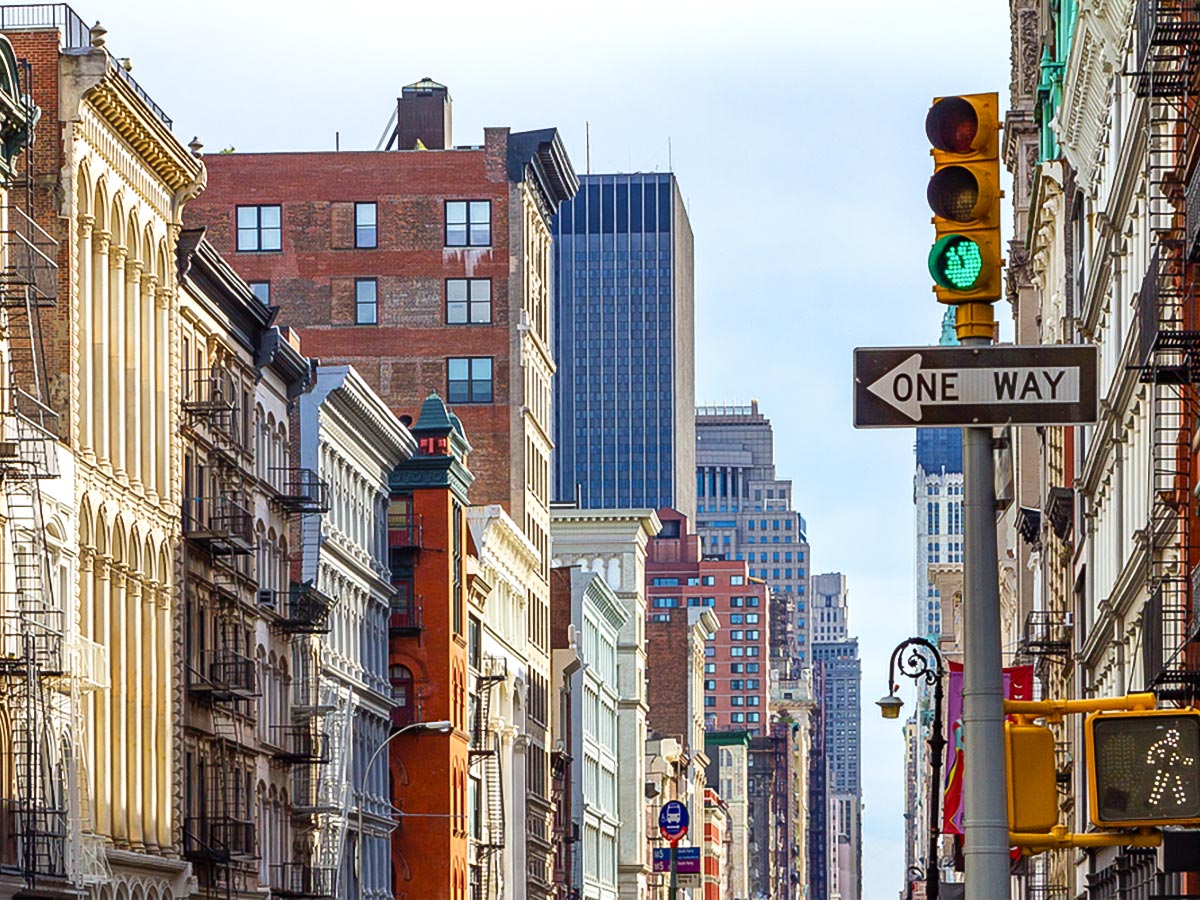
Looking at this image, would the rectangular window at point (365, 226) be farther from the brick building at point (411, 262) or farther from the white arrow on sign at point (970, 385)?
the white arrow on sign at point (970, 385)

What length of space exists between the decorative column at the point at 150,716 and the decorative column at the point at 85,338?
5857 millimetres

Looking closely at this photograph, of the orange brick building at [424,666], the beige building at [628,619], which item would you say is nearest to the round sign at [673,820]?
the beige building at [628,619]

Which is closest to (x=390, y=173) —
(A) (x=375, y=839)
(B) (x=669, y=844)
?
(A) (x=375, y=839)

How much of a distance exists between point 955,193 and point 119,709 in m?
51.7

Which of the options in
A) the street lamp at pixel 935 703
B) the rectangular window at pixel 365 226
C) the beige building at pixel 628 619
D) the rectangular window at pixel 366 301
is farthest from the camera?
the beige building at pixel 628 619

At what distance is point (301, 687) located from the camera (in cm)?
8306

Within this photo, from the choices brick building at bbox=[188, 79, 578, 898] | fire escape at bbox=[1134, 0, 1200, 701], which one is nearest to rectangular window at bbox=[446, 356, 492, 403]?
brick building at bbox=[188, 79, 578, 898]

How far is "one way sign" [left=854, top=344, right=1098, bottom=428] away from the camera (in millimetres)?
13555

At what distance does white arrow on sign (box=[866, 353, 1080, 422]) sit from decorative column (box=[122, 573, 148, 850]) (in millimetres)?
50611

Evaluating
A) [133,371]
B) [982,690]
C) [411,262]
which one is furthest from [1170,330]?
[411,262]

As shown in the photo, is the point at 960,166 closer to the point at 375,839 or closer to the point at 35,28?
the point at 35,28

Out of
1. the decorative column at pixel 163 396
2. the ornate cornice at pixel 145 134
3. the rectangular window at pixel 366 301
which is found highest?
the rectangular window at pixel 366 301

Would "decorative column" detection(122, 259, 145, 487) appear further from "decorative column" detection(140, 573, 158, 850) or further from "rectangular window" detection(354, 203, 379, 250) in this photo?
"rectangular window" detection(354, 203, 379, 250)

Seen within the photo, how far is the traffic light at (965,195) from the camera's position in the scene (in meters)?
12.8
